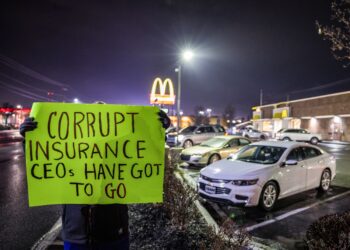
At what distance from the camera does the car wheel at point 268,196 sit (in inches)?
284

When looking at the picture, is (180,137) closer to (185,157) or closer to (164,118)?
(185,157)

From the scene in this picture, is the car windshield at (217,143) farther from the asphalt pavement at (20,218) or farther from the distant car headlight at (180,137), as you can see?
the asphalt pavement at (20,218)

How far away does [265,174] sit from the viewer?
285 inches

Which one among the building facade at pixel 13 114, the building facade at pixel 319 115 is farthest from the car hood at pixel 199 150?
the building facade at pixel 13 114

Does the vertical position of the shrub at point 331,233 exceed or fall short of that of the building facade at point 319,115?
it falls short

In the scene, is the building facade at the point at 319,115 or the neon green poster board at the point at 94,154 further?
the building facade at the point at 319,115

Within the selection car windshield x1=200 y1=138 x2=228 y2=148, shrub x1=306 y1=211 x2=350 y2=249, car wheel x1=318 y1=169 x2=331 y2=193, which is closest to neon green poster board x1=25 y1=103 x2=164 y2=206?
shrub x1=306 y1=211 x2=350 y2=249

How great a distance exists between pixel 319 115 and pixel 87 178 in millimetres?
44384

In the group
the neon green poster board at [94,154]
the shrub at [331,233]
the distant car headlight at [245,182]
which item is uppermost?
the neon green poster board at [94,154]

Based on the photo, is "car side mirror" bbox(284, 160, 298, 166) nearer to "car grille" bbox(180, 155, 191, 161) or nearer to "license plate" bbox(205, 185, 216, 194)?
"license plate" bbox(205, 185, 216, 194)

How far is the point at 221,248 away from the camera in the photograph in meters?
3.62

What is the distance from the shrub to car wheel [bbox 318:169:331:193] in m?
4.50

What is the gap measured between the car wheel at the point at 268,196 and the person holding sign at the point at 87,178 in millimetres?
4932

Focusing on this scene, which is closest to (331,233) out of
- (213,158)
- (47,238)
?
(47,238)
